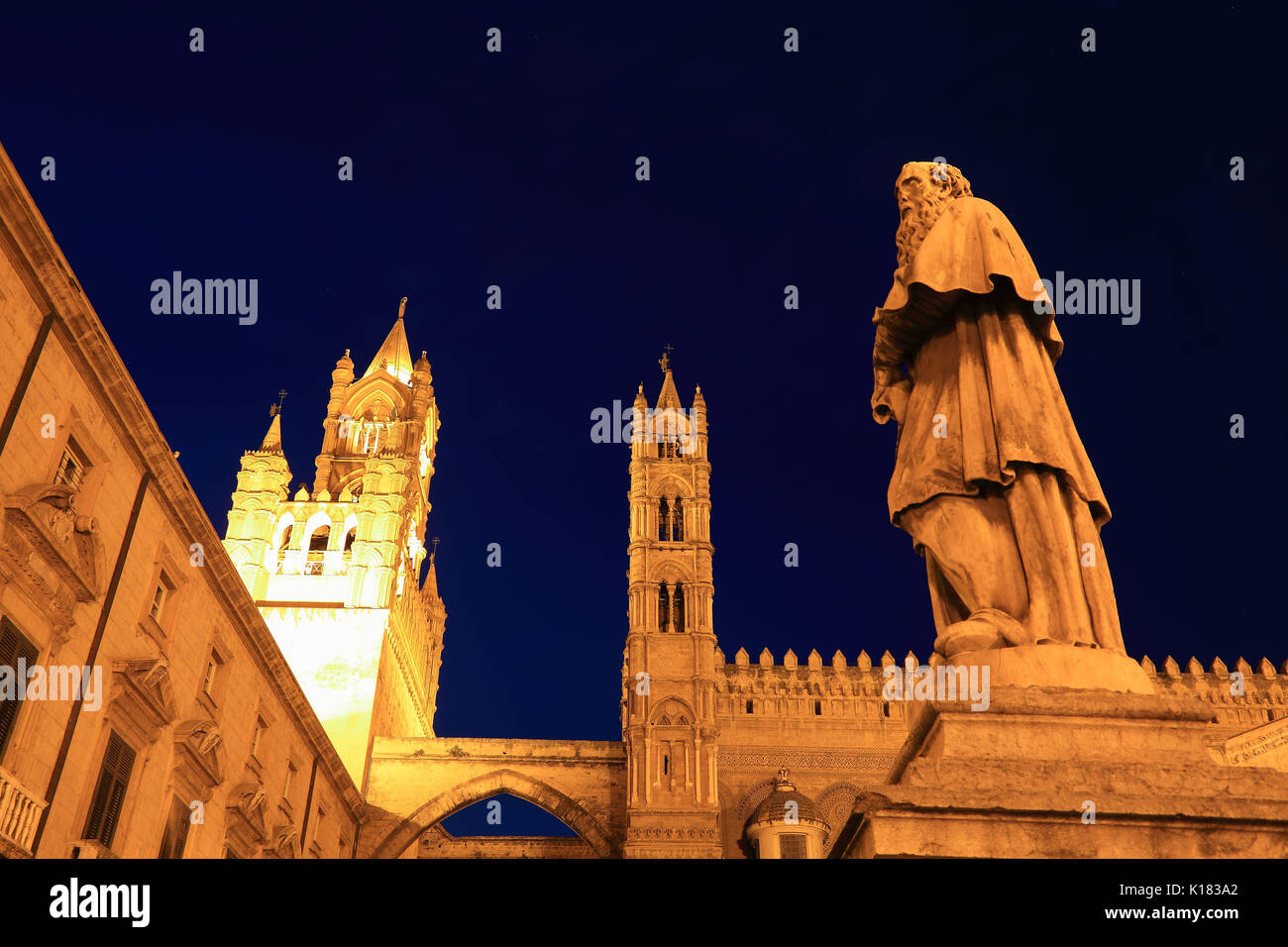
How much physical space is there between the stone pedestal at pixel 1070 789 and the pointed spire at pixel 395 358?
45.4m

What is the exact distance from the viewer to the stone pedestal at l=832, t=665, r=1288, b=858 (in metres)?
2.95

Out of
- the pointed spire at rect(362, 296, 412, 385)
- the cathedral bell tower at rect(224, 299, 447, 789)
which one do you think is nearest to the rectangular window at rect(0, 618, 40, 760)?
the cathedral bell tower at rect(224, 299, 447, 789)

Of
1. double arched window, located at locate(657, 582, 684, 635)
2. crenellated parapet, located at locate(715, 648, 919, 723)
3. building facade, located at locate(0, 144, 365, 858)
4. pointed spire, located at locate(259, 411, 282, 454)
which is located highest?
pointed spire, located at locate(259, 411, 282, 454)

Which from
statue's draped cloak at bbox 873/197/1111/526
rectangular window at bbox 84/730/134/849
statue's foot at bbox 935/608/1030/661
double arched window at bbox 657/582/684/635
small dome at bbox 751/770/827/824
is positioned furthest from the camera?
double arched window at bbox 657/582/684/635

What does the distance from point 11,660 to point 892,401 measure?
11.2m

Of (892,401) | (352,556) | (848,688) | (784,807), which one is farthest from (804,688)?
(892,401)

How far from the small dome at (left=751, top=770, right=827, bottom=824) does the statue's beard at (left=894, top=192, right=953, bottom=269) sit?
26.8 m

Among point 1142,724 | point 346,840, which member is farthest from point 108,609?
point 346,840

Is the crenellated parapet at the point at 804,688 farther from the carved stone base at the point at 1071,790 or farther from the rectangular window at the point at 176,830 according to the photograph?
the carved stone base at the point at 1071,790

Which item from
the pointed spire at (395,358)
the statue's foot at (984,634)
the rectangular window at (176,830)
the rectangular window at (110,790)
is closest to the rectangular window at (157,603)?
the rectangular window at (110,790)

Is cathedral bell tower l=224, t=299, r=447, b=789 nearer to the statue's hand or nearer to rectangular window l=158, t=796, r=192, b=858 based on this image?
rectangular window l=158, t=796, r=192, b=858

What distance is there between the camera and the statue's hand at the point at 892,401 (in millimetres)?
4770

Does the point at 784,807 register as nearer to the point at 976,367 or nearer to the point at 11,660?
the point at 11,660
